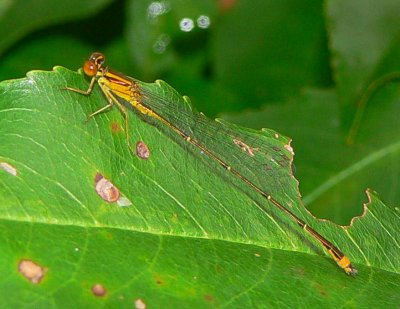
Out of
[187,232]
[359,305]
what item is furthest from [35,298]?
[359,305]

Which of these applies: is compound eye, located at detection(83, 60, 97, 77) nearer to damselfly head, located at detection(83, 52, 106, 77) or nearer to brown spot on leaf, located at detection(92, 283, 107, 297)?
damselfly head, located at detection(83, 52, 106, 77)

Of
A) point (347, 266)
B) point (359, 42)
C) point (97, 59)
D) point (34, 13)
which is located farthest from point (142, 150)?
point (34, 13)

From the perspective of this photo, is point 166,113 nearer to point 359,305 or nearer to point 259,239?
point 259,239

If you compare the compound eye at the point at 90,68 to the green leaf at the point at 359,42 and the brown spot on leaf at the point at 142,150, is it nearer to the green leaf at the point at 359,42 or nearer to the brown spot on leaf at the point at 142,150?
the brown spot on leaf at the point at 142,150

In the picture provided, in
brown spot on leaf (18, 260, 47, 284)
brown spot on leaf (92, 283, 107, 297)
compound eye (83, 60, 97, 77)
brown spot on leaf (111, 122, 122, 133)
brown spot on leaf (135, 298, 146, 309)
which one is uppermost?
brown spot on leaf (111, 122, 122, 133)

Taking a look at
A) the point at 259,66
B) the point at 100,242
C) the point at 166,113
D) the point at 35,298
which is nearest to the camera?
the point at 35,298

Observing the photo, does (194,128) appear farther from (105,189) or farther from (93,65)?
(105,189)

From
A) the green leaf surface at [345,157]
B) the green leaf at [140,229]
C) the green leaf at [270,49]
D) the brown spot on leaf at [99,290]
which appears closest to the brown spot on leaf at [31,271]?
the green leaf at [140,229]

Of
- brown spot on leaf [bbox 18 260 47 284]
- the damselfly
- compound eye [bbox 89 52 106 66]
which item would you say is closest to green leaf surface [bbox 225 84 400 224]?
the damselfly
